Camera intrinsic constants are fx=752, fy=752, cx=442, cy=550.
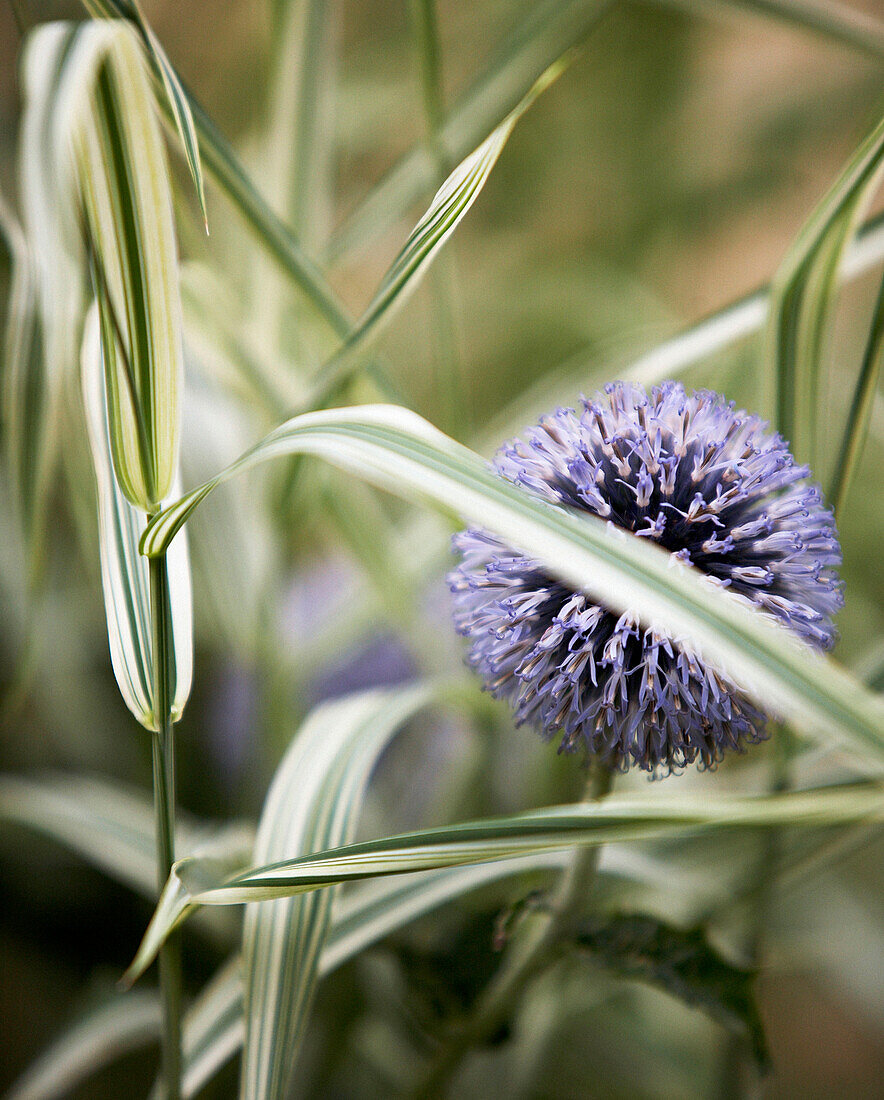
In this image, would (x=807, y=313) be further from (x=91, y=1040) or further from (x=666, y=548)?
(x=91, y=1040)

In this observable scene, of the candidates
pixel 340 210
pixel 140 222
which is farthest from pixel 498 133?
pixel 340 210

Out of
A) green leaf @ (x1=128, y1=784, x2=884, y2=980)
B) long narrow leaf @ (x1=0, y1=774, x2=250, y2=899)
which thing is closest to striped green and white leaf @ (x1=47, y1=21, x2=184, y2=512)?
green leaf @ (x1=128, y1=784, x2=884, y2=980)

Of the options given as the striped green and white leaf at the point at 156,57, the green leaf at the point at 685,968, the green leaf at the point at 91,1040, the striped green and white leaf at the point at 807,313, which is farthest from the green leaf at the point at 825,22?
the green leaf at the point at 91,1040

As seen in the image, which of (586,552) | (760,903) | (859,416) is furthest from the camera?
(760,903)

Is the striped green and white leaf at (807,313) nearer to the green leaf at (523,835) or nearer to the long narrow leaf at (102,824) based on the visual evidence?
the green leaf at (523,835)

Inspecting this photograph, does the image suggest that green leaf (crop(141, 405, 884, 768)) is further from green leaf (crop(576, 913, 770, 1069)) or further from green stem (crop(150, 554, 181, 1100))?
green leaf (crop(576, 913, 770, 1069))

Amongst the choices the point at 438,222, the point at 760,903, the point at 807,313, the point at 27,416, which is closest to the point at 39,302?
the point at 27,416
